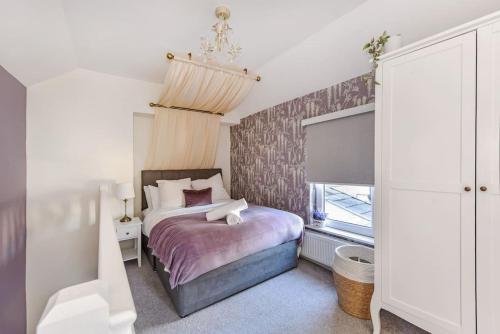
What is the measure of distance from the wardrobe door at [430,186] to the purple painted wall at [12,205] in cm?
307

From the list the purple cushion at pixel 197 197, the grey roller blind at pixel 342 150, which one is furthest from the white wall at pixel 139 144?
the grey roller blind at pixel 342 150

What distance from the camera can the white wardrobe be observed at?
1.08m

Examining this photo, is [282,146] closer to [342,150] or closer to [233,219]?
[342,150]

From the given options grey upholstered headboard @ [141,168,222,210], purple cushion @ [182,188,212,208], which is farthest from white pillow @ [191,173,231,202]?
purple cushion @ [182,188,212,208]

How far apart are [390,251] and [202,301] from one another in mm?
1541

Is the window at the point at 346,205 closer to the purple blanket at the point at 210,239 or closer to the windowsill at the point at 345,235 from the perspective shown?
the windowsill at the point at 345,235

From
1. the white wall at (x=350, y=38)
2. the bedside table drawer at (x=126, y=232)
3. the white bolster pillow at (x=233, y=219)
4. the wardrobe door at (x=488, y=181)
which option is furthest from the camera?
the bedside table drawer at (x=126, y=232)

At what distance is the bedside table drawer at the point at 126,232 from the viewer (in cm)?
270

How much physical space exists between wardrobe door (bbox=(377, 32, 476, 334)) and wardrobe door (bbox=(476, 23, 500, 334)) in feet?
0.09

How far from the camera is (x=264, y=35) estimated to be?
2137 millimetres

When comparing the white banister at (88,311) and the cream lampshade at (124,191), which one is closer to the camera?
the white banister at (88,311)

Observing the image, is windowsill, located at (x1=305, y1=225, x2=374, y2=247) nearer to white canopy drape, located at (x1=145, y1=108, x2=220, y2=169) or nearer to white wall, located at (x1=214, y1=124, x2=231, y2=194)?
white wall, located at (x1=214, y1=124, x2=231, y2=194)

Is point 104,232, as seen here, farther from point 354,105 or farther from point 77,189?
point 77,189

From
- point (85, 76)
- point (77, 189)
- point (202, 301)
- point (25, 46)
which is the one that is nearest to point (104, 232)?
point (202, 301)
